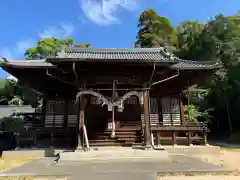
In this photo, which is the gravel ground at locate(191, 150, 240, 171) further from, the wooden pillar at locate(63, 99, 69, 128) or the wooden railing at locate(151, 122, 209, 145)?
the wooden pillar at locate(63, 99, 69, 128)

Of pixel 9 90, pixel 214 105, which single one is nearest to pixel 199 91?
pixel 214 105

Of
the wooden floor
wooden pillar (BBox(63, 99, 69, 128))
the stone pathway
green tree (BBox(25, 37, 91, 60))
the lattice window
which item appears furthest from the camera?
green tree (BBox(25, 37, 91, 60))

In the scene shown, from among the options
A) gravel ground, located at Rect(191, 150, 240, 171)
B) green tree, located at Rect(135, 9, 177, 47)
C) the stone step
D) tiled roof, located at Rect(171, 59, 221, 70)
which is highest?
green tree, located at Rect(135, 9, 177, 47)

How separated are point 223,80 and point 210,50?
10.9 feet

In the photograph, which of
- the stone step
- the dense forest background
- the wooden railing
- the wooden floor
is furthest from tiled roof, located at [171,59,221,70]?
the dense forest background

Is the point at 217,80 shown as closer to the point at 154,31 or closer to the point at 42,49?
the point at 154,31

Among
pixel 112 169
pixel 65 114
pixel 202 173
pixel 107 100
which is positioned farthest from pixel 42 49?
pixel 202 173

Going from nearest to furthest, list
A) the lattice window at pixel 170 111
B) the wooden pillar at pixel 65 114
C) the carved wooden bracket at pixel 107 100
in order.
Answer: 1. the carved wooden bracket at pixel 107 100
2. the wooden pillar at pixel 65 114
3. the lattice window at pixel 170 111

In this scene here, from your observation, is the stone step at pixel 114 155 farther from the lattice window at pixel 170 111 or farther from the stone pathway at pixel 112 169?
the lattice window at pixel 170 111

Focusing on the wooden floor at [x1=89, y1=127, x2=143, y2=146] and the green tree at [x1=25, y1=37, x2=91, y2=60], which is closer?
the wooden floor at [x1=89, y1=127, x2=143, y2=146]

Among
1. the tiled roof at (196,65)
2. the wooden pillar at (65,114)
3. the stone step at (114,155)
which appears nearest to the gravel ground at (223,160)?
the stone step at (114,155)

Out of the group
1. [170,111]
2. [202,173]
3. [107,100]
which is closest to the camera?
[202,173]

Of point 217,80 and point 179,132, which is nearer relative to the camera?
point 179,132

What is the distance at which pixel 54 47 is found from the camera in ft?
97.5
